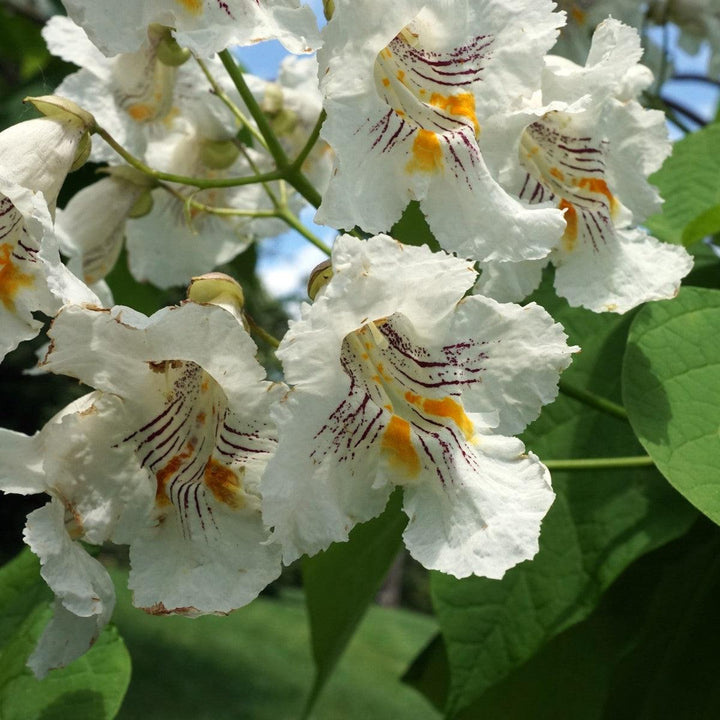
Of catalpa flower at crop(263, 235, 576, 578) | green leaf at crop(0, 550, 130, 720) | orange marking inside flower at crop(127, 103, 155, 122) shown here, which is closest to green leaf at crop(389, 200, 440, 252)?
catalpa flower at crop(263, 235, 576, 578)

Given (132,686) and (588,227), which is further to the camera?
(132,686)

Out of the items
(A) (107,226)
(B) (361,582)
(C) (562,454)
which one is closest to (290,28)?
(A) (107,226)

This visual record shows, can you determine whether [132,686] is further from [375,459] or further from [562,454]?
[375,459]

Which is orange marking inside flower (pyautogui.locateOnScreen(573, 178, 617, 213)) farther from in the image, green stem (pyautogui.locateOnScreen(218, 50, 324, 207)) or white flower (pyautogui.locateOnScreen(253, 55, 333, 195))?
white flower (pyautogui.locateOnScreen(253, 55, 333, 195))

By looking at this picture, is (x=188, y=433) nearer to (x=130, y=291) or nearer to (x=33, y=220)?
(x=33, y=220)

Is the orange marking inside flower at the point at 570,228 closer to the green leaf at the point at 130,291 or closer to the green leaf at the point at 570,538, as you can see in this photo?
the green leaf at the point at 570,538

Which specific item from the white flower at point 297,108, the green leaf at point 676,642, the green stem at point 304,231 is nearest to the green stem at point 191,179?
the green stem at point 304,231
